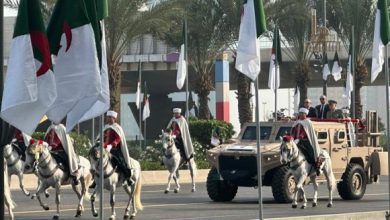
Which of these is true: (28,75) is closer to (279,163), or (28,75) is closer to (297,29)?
(279,163)

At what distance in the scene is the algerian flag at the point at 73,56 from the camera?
12031 millimetres

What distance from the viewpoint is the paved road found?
2405 centimetres

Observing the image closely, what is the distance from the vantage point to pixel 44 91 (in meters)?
11.5

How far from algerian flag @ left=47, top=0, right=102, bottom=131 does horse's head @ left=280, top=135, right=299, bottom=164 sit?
13.8 meters

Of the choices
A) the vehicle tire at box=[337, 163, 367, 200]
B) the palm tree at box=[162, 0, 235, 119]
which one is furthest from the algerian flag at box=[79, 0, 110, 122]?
the palm tree at box=[162, 0, 235, 119]

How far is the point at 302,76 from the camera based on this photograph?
61.7 metres

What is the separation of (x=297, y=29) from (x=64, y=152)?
36.0 metres

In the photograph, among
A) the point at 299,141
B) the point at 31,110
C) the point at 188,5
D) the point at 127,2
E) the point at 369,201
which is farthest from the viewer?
the point at 188,5

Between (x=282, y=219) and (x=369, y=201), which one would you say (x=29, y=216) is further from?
(x=369, y=201)

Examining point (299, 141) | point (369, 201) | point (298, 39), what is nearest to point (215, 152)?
point (299, 141)

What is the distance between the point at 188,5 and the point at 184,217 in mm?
28386

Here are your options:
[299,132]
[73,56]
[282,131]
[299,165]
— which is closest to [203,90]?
[282,131]

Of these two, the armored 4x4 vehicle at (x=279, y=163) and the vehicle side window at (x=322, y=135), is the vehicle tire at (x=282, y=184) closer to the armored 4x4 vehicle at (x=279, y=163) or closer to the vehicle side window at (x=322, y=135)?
the armored 4x4 vehicle at (x=279, y=163)

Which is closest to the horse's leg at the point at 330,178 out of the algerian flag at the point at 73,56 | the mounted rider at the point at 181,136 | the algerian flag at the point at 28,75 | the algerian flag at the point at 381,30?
the algerian flag at the point at 381,30
